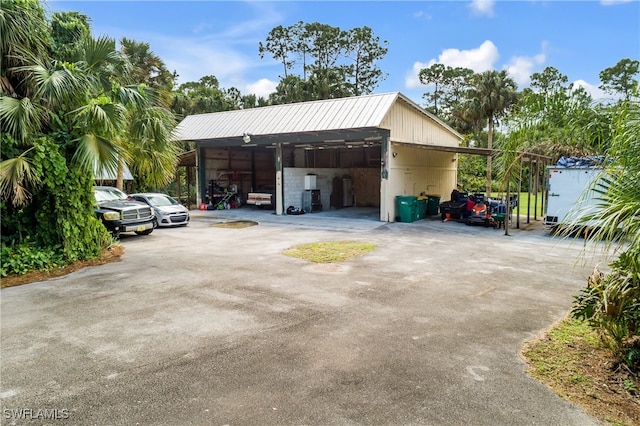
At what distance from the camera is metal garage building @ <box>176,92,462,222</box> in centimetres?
1521

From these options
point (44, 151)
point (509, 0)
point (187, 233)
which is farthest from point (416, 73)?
point (44, 151)

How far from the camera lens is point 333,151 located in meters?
23.1

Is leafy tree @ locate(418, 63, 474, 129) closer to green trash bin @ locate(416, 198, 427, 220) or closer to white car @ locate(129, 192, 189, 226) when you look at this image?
green trash bin @ locate(416, 198, 427, 220)

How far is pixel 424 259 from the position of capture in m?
8.86

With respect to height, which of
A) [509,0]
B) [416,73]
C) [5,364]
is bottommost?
[5,364]

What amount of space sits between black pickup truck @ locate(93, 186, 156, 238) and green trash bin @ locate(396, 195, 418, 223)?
9043 mm

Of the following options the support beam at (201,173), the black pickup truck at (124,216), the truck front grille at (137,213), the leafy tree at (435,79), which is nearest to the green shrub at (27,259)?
the black pickup truck at (124,216)

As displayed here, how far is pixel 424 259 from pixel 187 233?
8.08 m

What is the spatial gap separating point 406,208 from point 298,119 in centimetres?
639

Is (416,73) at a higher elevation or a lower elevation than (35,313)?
higher

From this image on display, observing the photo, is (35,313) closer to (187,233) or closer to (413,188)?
(187,233)

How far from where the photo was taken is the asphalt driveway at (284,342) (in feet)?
10.2

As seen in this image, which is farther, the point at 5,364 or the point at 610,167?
the point at 5,364

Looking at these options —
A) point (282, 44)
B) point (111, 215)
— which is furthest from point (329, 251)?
point (282, 44)
